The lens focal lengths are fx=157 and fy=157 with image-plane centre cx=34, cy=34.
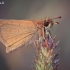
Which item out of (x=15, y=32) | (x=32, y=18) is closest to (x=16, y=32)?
(x=15, y=32)

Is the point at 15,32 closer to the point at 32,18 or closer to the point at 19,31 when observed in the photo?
the point at 19,31

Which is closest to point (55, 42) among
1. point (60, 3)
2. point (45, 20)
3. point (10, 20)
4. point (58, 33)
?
point (58, 33)

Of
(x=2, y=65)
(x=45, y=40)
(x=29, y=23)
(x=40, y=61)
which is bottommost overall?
(x=2, y=65)

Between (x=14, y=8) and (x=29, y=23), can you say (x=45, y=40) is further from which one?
(x=14, y=8)
